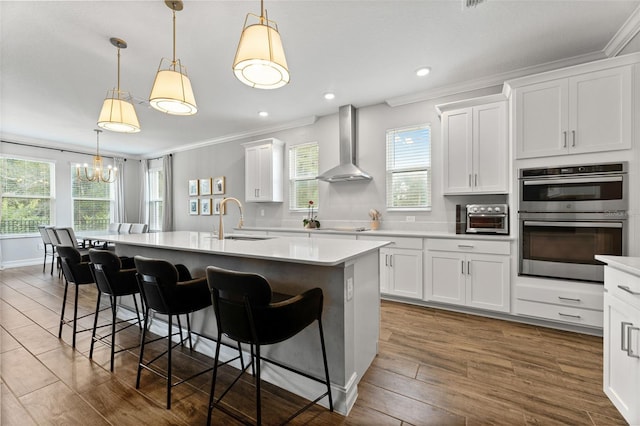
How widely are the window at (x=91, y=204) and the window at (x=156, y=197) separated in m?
0.90

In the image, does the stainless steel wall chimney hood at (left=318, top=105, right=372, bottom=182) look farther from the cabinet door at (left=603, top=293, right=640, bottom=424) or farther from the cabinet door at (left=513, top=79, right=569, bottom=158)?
the cabinet door at (left=603, top=293, right=640, bottom=424)

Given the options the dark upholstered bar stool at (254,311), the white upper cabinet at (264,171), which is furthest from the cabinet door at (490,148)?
the white upper cabinet at (264,171)

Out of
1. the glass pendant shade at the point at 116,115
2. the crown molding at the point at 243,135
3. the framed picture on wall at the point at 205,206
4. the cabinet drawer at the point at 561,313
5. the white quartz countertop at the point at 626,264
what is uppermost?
the crown molding at the point at 243,135

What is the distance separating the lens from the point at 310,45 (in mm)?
2740

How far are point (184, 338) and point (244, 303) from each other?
1553mm

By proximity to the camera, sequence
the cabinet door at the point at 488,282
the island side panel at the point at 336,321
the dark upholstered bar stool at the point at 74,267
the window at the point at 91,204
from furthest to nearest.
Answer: the window at the point at 91,204 → the cabinet door at the point at 488,282 → the dark upholstered bar stool at the point at 74,267 → the island side panel at the point at 336,321

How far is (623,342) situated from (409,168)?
9.55 feet

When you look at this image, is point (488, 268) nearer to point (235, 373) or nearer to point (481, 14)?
point (481, 14)

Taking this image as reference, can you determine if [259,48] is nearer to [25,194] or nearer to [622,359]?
[622,359]

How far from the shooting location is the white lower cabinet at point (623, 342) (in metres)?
1.37

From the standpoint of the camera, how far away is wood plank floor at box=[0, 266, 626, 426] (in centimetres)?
160

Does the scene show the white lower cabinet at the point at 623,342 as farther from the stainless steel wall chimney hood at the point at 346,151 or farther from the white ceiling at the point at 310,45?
the stainless steel wall chimney hood at the point at 346,151

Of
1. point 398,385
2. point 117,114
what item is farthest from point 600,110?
point 117,114

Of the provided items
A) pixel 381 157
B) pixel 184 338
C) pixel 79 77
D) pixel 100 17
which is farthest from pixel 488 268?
pixel 79 77
